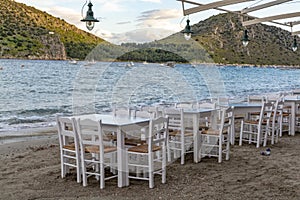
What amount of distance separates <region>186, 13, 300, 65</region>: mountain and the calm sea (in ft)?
10.1

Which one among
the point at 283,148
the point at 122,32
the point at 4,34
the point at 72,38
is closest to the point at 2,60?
the point at 4,34

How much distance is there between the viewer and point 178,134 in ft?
19.3

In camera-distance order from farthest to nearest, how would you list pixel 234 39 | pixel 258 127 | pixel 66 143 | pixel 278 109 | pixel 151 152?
1. pixel 234 39
2. pixel 278 109
3. pixel 258 127
4. pixel 66 143
5. pixel 151 152

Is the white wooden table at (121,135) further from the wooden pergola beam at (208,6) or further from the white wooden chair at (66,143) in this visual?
the wooden pergola beam at (208,6)

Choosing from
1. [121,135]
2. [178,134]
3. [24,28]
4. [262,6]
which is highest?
[24,28]

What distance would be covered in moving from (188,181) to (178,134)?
1.23m

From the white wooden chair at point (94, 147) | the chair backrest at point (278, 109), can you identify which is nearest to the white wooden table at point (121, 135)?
the white wooden chair at point (94, 147)

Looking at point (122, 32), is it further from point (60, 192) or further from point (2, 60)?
point (2, 60)

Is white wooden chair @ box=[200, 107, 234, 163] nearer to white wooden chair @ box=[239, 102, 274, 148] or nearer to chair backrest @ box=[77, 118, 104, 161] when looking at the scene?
white wooden chair @ box=[239, 102, 274, 148]

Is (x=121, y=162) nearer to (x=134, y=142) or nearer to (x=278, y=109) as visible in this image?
(x=134, y=142)

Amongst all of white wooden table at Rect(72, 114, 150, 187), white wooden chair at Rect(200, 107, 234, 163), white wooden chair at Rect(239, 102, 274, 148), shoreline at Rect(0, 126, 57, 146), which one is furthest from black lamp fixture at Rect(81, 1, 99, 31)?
shoreline at Rect(0, 126, 57, 146)

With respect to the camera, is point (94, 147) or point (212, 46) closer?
point (94, 147)

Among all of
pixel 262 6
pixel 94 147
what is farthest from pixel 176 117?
pixel 262 6

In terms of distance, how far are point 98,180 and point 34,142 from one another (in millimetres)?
3692
